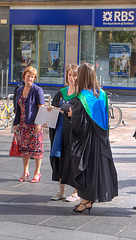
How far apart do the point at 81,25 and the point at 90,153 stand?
18.0 meters

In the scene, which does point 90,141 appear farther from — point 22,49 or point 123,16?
point 22,49

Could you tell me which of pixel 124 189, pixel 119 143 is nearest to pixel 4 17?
pixel 119 143

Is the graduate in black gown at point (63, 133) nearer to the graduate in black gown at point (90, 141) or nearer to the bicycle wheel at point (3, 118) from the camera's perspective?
the graduate in black gown at point (90, 141)

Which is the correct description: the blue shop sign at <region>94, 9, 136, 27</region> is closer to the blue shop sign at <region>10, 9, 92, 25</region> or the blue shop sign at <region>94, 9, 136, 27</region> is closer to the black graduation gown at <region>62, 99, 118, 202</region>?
the blue shop sign at <region>10, 9, 92, 25</region>

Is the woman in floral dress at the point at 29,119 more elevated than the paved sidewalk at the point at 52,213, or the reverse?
the woman in floral dress at the point at 29,119

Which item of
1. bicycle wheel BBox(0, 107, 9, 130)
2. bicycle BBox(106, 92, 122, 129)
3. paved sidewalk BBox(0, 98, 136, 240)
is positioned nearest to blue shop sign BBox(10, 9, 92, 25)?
bicycle BBox(106, 92, 122, 129)

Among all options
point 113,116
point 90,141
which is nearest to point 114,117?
point 113,116

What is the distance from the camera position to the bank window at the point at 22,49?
2406 cm

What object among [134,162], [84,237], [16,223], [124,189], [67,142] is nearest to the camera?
[84,237]

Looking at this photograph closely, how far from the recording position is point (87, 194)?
17.2 feet

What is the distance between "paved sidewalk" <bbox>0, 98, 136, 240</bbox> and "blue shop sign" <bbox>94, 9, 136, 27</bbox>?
14780 millimetres

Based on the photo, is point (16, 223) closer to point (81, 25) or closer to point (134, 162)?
point (134, 162)

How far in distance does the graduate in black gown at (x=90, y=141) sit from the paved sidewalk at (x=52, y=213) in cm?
29

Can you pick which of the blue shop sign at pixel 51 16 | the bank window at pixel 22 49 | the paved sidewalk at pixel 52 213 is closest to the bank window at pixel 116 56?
the blue shop sign at pixel 51 16
